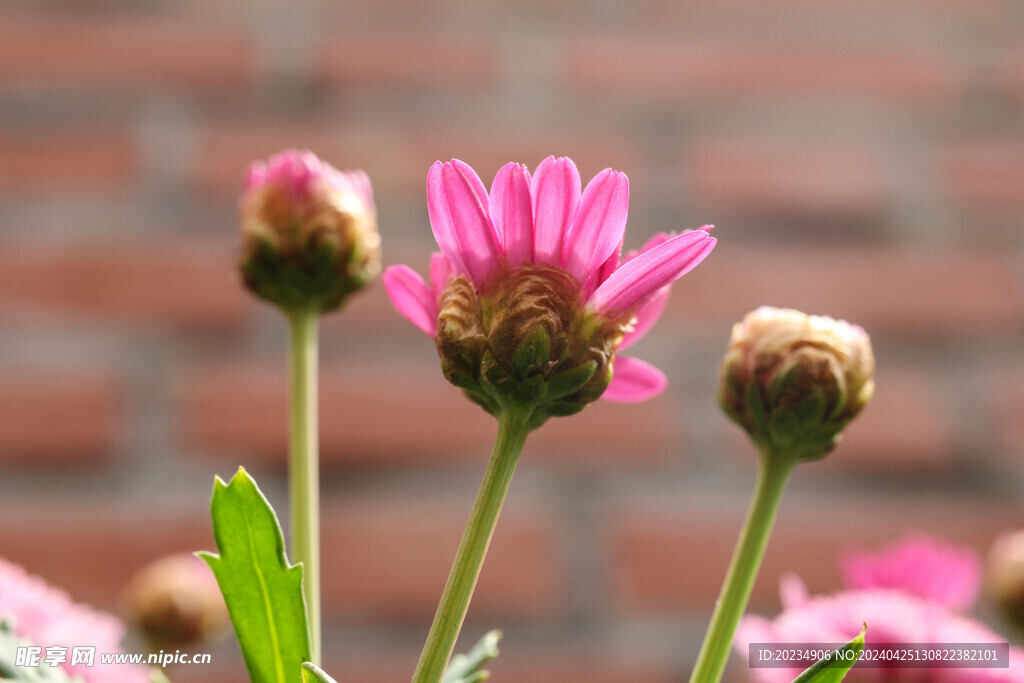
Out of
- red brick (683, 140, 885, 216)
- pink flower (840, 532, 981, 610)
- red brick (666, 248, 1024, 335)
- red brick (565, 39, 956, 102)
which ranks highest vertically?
red brick (565, 39, 956, 102)

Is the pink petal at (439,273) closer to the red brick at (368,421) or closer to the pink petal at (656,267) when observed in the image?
the pink petal at (656,267)

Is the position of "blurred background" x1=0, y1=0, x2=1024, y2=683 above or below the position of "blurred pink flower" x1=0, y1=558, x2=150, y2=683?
above

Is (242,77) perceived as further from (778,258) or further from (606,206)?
(606,206)

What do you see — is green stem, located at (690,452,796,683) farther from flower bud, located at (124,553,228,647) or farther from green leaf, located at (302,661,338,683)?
flower bud, located at (124,553,228,647)

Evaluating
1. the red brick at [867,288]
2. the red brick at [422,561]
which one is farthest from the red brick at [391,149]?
the red brick at [422,561]

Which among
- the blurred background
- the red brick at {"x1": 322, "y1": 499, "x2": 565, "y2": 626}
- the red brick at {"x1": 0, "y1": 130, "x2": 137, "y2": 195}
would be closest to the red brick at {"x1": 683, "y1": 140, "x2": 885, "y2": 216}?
the blurred background

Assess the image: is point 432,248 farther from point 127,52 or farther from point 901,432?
point 901,432

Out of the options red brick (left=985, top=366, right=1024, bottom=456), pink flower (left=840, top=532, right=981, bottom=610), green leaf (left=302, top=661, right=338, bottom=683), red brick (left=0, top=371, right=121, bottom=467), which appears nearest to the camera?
green leaf (left=302, top=661, right=338, bottom=683)

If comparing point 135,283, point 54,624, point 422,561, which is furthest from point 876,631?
point 135,283
